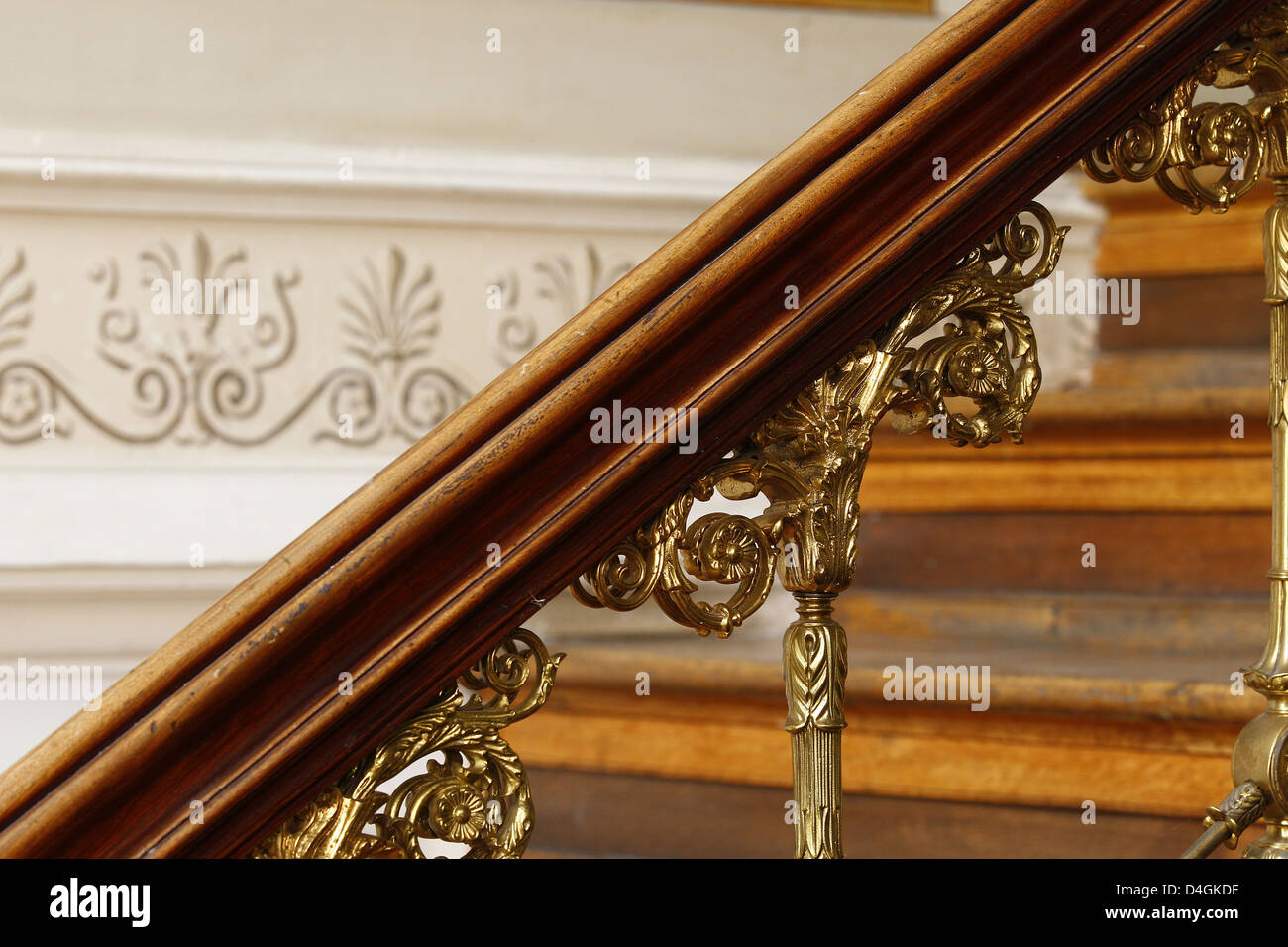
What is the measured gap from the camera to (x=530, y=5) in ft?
7.80

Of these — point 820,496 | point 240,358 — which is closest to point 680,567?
point 820,496

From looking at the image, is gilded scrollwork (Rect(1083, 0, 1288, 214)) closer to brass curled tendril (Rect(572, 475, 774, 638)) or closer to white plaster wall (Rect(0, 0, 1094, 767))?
brass curled tendril (Rect(572, 475, 774, 638))

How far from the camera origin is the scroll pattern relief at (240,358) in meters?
2.15

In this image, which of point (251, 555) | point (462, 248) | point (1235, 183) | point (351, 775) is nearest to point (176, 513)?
point (251, 555)

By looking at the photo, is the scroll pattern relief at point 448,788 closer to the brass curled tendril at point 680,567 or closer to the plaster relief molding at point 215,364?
the brass curled tendril at point 680,567

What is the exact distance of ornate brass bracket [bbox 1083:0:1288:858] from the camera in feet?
2.97

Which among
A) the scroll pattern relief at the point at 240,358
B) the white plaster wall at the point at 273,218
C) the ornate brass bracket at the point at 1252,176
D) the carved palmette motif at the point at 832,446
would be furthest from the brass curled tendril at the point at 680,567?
the scroll pattern relief at the point at 240,358

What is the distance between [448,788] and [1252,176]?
694 mm

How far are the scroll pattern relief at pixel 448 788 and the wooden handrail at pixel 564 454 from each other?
19mm

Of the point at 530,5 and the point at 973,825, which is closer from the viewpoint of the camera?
the point at 973,825

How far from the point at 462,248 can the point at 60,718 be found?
1.02 metres

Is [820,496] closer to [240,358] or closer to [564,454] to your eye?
[564,454]

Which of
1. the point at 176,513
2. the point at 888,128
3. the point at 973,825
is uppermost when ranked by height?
the point at 888,128

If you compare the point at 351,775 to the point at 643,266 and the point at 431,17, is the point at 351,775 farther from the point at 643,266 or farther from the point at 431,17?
the point at 431,17
